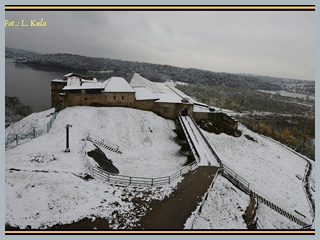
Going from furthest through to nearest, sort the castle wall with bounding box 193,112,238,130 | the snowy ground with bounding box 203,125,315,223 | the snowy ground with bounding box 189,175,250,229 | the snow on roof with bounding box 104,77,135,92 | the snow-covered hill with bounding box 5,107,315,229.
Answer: the castle wall with bounding box 193,112,238,130, the snow on roof with bounding box 104,77,135,92, the snowy ground with bounding box 203,125,315,223, the snowy ground with bounding box 189,175,250,229, the snow-covered hill with bounding box 5,107,315,229

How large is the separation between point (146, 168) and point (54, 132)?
972 centimetres

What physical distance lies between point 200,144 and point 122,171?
841 centimetres

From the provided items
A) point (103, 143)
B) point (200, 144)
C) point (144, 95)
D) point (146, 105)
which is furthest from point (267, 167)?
point (103, 143)

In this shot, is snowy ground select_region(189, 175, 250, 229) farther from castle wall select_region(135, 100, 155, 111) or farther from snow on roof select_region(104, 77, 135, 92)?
snow on roof select_region(104, 77, 135, 92)

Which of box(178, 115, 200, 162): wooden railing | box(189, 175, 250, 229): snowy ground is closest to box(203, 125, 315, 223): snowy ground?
box(178, 115, 200, 162): wooden railing

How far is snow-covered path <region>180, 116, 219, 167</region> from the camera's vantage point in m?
18.5

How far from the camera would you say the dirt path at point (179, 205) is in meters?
10.6

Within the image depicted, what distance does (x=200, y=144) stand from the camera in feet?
73.9

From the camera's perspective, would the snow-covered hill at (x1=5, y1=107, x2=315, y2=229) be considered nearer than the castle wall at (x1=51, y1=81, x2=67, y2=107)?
Yes

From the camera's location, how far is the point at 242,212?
13961 millimetres

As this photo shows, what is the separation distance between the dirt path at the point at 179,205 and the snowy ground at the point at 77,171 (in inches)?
23.7

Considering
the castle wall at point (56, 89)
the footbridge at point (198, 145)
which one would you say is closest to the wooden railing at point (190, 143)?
the footbridge at point (198, 145)

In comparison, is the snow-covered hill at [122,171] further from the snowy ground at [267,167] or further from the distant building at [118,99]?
the distant building at [118,99]

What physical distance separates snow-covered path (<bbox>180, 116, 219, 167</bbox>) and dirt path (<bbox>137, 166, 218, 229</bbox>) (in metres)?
2.28
